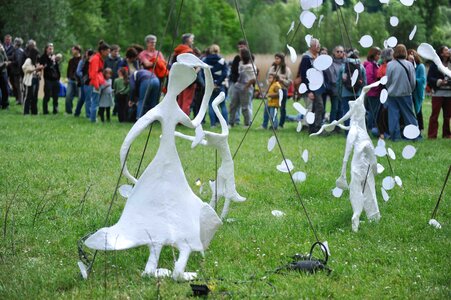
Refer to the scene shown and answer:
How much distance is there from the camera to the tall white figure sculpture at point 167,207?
4797 mm

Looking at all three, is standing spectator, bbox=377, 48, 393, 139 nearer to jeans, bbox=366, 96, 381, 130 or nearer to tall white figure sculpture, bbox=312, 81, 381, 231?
jeans, bbox=366, 96, 381, 130

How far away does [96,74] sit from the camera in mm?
14977

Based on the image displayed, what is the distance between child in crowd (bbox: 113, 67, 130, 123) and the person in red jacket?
40 centimetres

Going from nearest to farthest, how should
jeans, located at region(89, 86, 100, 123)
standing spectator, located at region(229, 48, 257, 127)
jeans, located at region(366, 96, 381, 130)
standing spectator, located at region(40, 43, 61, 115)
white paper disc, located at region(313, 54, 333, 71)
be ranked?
white paper disc, located at region(313, 54, 333, 71)
jeans, located at region(366, 96, 381, 130)
standing spectator, located at region(229, 48, 257, 127)
jeans, located at region(89, 86, 100, 123)
standing spectator, located at region(40, 43, 61, 115)

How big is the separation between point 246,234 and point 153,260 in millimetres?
1468

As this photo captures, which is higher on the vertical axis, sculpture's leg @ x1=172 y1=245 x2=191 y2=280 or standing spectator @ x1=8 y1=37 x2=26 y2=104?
sculpture's leg @ x1=172 y1=245 x2=191 y2=280

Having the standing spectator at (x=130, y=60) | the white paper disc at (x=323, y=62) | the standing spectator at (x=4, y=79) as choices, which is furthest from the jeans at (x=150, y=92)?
the white paper disc at (x=323, y=62)

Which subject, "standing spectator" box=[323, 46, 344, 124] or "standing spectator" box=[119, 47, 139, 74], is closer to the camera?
"standing spectator" box=[323, 46, 344, 124]

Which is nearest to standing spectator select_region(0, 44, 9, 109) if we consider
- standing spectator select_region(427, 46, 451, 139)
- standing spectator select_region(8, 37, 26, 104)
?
standing spectator select_region(8, 37, 26, 104)

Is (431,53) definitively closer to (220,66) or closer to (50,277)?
(50,277)

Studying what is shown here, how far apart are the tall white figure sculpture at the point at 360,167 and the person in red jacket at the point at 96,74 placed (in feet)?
30.0

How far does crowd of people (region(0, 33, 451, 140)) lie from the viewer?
12109 millimetres

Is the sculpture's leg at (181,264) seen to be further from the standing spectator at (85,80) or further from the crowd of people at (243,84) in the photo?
the standing spectator at (85,80)

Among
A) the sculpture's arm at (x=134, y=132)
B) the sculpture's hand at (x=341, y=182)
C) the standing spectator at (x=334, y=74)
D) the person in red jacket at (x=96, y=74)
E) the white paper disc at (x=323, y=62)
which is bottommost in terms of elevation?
the person in red jacket at (x=96, y=74)
